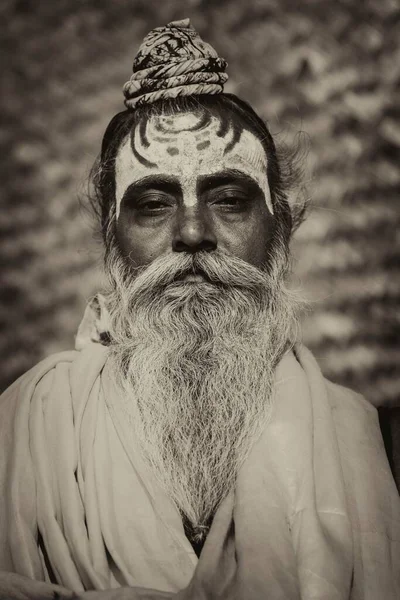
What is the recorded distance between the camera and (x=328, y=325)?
7.40 ft

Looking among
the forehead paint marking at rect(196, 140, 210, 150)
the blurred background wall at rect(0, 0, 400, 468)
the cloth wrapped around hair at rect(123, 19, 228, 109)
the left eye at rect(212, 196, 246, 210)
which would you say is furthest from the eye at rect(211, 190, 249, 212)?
the blurred background wall at rect(0, 0, 400, 468)

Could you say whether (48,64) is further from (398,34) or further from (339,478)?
(339,478)

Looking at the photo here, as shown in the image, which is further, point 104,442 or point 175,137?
point 175,137

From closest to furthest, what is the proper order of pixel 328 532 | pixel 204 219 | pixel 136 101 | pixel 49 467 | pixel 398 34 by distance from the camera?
1. pixel 328 532
2. pixel 49 467
3. pixel 204 219
4. pixel 136 101
5. pixel 398 34

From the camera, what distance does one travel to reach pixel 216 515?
1346 mm

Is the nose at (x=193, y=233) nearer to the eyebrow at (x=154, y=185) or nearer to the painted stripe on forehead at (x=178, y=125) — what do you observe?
the eyebrow at (x=154, y=185)

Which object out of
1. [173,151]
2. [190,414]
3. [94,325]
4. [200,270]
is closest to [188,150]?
[173,151]

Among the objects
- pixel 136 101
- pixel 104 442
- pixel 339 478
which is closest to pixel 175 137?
pixel 136 101

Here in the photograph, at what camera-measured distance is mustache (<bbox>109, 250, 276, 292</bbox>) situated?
1.54 metres

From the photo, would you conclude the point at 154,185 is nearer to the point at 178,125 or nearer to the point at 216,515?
the point at 178,125

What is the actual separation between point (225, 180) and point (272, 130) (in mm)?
625

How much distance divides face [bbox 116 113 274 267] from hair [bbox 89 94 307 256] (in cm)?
3

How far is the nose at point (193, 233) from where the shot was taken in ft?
A: 5.01

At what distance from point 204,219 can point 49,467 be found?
56cm
